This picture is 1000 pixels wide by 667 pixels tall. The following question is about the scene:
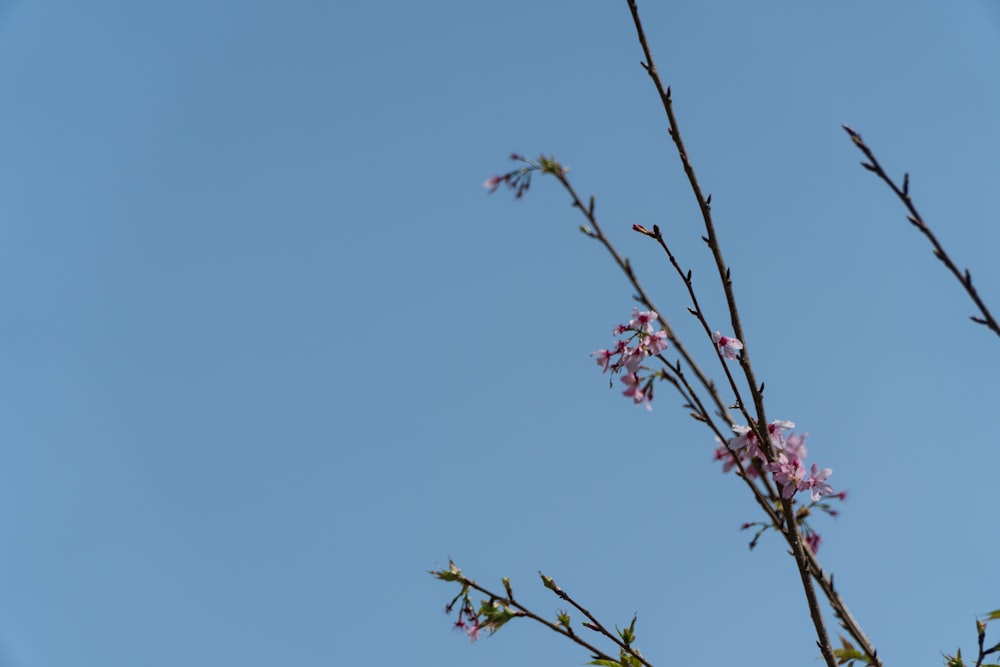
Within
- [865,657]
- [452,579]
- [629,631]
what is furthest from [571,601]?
[865,657]

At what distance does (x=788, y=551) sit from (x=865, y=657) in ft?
1.23

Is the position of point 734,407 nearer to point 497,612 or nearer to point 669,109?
point 669,109

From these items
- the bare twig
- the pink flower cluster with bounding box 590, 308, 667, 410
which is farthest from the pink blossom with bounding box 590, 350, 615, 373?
the bare twig

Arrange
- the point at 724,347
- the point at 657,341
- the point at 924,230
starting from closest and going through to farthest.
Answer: the point at 924,230 < the point at 724,347 < the point at 657,341

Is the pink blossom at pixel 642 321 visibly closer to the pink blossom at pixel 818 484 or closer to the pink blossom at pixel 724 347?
the pink blossom at pixel 724 347

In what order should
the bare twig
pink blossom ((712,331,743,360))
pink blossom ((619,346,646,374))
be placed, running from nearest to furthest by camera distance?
the bare twig, pink blossom ((712,331,743,360)), pink blossom ((619,346,646,374))

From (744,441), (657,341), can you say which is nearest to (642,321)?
(657,341)

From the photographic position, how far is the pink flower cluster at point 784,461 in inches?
118

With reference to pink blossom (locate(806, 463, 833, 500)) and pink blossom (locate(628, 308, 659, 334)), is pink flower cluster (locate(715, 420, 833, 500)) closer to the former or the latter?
pink blossom (locate(806, 463, 833, 500))

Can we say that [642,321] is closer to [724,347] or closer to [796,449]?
[724,347]

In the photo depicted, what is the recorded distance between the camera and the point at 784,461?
10.2ft

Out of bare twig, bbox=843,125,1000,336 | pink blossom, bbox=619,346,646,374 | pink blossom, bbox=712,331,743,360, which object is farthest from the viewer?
pink blossom, bbox=619,346,646,374

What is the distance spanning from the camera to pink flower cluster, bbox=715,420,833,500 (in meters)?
3.00

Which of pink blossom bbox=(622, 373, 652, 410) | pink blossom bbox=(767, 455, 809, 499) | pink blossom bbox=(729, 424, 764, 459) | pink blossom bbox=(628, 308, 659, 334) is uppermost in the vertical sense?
pink blossom bbox=(628, 308, 659, 334)
